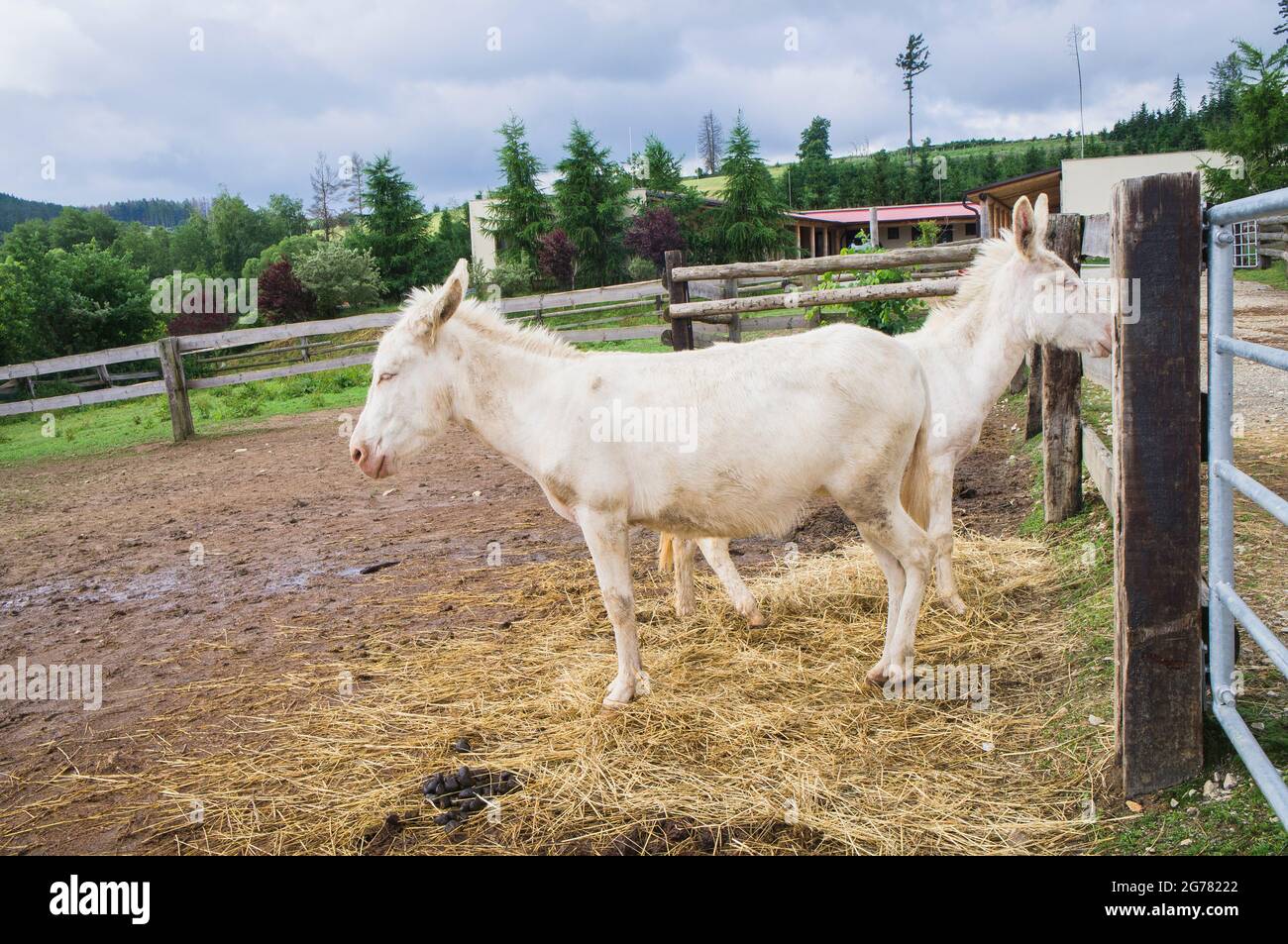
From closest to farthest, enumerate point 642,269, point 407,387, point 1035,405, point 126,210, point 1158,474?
point 1158,474 < point 407,387 < point 1035,405 < point 642,269 < point 126,210

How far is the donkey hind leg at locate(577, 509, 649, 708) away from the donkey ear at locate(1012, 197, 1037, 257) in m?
3.06

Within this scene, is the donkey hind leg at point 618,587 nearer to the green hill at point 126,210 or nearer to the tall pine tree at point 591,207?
the tall pine tree at point 591,207

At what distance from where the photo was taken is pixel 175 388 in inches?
568

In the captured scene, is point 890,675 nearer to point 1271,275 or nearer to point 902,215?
point 1271,275

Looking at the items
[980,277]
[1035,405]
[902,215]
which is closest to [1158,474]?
[980,277]

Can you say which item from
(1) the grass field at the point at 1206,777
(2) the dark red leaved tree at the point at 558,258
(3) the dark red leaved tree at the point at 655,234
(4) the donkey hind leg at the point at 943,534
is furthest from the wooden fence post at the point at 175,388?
(3) the dark red leaved tree at the point at 655,234

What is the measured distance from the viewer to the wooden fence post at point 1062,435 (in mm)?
6113

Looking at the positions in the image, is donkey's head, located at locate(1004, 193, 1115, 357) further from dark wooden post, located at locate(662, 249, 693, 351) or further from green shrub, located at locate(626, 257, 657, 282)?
green shrub, located at locate(626, 257, 657, 282)

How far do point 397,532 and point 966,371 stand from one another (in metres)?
5.19

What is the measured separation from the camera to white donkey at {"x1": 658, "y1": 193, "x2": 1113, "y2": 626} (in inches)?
211

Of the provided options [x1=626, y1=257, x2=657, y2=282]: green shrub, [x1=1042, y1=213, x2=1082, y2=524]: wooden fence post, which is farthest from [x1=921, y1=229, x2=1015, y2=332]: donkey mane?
[x1=626, y1=257, x2=657, y2=282]: green shrub

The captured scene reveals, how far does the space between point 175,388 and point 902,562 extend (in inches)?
538

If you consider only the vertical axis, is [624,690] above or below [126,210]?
below

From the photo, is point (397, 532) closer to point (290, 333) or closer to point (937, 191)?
point (290, 333)
